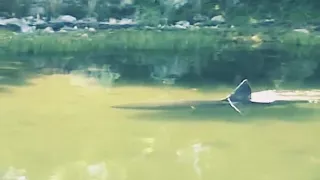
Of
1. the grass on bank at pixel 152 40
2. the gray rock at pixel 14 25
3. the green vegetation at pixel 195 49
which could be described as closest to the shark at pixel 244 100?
the green vegetation at pixel 195 49

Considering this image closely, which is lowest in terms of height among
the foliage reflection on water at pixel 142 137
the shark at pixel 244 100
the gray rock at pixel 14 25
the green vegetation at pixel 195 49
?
the foliage reflection on water at pixel 142 137

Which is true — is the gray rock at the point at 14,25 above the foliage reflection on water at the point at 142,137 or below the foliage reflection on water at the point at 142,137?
above

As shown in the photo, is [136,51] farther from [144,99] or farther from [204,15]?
[144,99]

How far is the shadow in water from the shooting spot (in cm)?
109

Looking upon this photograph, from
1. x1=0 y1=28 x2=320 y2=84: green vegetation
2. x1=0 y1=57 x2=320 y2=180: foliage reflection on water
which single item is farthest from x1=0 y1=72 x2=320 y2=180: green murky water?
x1=0 y1=28 x2=320 y2=84: green vegetation

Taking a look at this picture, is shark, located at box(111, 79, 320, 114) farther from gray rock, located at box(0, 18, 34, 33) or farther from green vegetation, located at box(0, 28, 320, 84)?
gray rock, located at box(0, 18, 34, 33)

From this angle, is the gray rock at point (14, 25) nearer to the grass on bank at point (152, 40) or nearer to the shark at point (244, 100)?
the grass on bank at point (152, 40)

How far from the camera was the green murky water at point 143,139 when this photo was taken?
2.87 feet

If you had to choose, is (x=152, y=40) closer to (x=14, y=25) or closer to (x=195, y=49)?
(x=195, y=49)

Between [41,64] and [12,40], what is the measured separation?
0.53ft

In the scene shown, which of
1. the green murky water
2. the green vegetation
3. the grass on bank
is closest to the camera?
the green murky water

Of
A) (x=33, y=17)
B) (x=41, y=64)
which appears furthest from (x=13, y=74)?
(x=33, y=17)

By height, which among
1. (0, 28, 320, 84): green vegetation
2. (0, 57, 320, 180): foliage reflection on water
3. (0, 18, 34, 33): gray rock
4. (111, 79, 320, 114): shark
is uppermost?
(0, 18, 34, 33): gray rock

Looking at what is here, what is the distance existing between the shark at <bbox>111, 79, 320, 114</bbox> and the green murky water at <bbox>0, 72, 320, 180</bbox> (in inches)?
1.1
